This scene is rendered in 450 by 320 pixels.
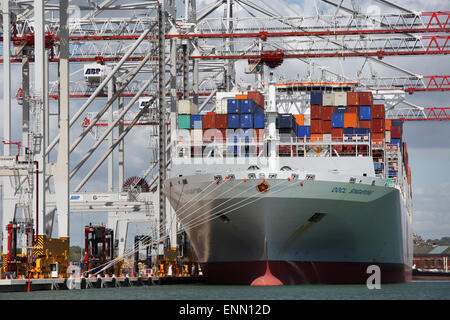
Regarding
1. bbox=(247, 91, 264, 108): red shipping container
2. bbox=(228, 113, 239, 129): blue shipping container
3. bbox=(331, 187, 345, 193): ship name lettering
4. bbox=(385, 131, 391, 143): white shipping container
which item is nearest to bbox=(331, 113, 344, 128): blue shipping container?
bbox=(247, 91, 264, 108): red shipping container

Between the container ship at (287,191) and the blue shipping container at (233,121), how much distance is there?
59mm

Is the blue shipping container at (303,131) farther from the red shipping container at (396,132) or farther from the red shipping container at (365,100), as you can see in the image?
the red shipping container at (396,132)

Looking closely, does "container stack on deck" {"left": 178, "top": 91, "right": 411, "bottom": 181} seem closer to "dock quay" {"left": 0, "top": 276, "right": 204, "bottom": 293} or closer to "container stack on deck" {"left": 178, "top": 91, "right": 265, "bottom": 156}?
"container stack on deck" {"left": 178, "top": 91, "right": 265, "bottom": 156}

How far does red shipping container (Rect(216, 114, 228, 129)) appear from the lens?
4343 centimetres

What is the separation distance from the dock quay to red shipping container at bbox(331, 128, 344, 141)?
37.2ft

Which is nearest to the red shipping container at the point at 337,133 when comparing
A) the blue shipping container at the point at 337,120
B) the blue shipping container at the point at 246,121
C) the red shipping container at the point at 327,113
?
the blue shipping container at the point at 337,120

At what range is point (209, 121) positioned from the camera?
43.9 m

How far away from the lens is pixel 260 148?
142ft

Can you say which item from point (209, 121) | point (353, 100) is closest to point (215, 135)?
point (209, 121)

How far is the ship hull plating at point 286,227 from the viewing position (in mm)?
38438

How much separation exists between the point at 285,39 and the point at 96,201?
1603 cm

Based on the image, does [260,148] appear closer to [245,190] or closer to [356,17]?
[245,190]
